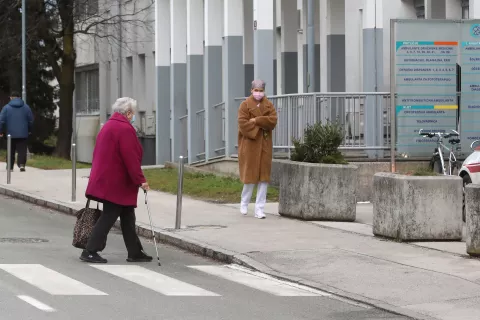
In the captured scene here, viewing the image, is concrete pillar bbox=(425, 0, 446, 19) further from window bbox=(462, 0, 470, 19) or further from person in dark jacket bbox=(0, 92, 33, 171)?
person in dark jacket bbox=(0, 92, 33, 171)

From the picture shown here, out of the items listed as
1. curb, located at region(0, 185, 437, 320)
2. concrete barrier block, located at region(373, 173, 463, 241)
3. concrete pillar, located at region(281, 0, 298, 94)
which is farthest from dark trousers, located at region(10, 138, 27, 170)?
concrete barrier block, located at region(373, 173, 463, 241)

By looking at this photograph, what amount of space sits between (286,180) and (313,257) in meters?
3.99

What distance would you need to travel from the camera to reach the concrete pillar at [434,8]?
2478 centimetres

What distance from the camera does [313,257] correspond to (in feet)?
40.9

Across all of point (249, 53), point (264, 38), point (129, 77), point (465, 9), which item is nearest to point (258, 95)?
point (264, 38)

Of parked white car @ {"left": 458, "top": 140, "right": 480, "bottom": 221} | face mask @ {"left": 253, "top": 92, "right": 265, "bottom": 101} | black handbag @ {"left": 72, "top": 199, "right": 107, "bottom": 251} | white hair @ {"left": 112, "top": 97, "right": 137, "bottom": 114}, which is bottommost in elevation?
black handbag @ {"left": 72, "top": 199, "right": 107, "bottom": 251}

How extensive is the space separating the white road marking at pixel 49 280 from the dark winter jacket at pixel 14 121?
49.3ft

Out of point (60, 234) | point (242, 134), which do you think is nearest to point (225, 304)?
point (60, 234)

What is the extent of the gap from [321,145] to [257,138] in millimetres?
946

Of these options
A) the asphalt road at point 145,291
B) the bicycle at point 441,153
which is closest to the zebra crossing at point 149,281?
the asphalt road at point 145,291

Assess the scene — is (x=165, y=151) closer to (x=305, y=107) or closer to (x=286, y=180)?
(x=305, y=107)

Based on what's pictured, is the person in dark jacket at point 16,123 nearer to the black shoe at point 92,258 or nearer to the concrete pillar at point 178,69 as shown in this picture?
the concrete pillar at point 178,69

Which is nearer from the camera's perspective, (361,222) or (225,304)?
(225,304)

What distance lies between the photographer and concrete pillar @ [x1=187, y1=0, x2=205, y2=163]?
27.3 m
